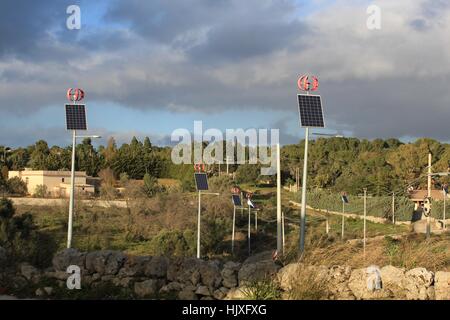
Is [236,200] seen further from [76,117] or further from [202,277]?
[202,277]

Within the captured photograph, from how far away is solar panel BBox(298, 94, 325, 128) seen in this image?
1633 cm

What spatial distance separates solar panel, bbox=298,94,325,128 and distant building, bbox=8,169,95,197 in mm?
47260

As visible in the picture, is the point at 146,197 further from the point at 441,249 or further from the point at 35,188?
the point at 441,249

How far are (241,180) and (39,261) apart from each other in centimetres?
6206

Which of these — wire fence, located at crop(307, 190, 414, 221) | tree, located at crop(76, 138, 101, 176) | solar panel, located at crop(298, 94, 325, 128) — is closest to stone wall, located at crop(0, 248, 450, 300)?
solar panel, located at crop(298, 94, 325, 128)

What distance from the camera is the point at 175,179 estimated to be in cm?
7975

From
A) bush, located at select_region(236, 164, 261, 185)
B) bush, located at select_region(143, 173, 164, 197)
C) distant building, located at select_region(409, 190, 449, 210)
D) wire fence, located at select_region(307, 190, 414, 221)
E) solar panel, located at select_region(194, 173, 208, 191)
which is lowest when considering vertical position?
wire fence, located at select_region(307, 190, 414, 221)

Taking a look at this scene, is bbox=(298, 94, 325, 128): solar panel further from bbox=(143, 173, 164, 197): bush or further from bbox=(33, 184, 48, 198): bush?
bbox=(33, 184, 48, 198): bush

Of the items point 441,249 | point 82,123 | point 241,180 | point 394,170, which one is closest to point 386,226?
point 394,170

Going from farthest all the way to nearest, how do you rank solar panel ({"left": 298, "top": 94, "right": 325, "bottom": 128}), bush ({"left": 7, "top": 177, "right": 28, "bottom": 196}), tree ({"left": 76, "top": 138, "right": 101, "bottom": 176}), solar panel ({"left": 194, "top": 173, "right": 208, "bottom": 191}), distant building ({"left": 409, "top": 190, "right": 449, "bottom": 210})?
tree ({"left": 76, "top": 138, "right": 101, "bottom": 176}) → distant building ({"left": 409, "top": 190, "right": 449, "bottom": 210}) → bush ({"left": 7, "top": 177, "right": 28, "bottom": 196}) → solar panel ({"left": 194, "top": 173, "right": 208, "bottom": 191}) → solar panel ({"left": 298, "top": 94, "right": 325, "bottom": 128})

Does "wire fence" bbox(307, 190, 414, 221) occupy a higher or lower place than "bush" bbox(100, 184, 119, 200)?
lower

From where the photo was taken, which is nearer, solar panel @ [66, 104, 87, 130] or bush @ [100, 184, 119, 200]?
solar panel @ [66, 104, 87, 130]

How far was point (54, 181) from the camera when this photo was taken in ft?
207

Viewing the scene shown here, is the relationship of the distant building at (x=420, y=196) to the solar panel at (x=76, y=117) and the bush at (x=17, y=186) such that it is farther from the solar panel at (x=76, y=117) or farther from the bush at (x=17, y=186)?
the solar panel at (x=76, y=117)
